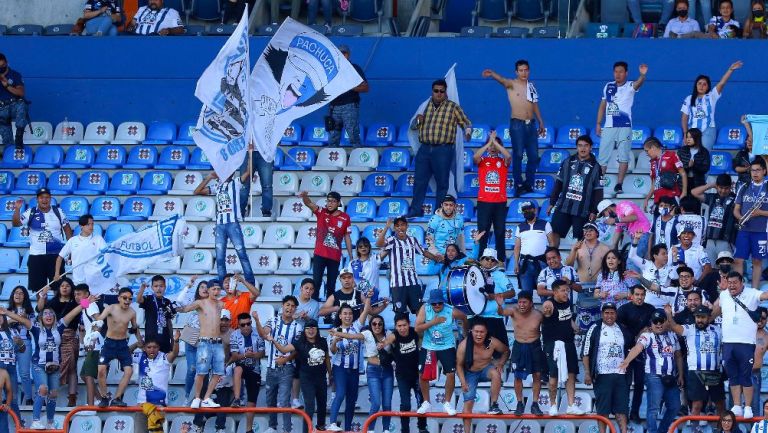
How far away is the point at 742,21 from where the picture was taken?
82.8ft

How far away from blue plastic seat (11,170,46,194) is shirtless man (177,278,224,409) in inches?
198

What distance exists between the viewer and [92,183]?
23.8 meters

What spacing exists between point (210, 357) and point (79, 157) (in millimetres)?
5748

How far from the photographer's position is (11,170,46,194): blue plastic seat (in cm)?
2388

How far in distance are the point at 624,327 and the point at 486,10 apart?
808cm

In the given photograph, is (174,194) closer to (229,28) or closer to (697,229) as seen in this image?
(229,28)

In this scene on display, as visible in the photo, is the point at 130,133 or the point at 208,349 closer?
the point at 208,349

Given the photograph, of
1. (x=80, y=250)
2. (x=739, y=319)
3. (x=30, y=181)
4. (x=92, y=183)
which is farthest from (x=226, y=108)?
(x=739, y=319)

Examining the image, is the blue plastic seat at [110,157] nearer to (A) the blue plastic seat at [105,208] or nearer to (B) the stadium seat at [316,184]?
(A) the blue plastic seat at [105,208]

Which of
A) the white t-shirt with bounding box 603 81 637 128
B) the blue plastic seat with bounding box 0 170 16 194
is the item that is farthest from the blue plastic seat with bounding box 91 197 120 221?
the white t-shirt with bounding box 603 81 637 128

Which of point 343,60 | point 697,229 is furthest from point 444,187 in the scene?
point 697,229

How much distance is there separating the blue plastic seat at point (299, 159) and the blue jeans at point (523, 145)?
2.70 metres

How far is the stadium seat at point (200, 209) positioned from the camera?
22.8 meters

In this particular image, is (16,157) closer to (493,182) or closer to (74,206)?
(74,206)
